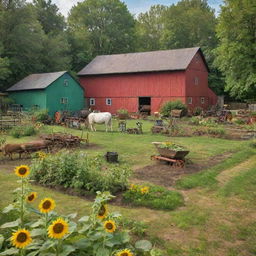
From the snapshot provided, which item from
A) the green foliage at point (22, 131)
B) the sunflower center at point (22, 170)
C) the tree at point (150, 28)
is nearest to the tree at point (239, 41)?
the green foliage at point (22, 131)

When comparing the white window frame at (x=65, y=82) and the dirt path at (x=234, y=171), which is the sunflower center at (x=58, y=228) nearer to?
the dirt path at (x=234, y=171)

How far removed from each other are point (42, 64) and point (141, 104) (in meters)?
15.9

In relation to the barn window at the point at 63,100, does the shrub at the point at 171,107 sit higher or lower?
lower

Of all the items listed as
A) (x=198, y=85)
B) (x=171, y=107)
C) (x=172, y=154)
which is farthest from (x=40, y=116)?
(x=198, y=85)

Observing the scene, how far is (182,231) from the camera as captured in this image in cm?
571

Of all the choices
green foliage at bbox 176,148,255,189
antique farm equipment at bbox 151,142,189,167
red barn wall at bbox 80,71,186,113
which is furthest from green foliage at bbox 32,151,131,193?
red barn wall at bbox 80,71,186,113

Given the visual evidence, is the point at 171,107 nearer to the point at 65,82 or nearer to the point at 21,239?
the point at 65,82

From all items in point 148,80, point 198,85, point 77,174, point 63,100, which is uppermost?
point 148,80

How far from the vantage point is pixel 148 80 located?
119 ft

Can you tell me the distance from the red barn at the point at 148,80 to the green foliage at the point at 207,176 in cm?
2297

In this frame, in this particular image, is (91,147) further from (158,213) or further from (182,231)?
(182,231)

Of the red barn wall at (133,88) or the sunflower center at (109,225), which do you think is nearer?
the sunflower center at (109,225)

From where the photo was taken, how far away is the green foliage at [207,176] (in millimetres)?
8642

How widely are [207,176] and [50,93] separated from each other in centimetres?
2596
